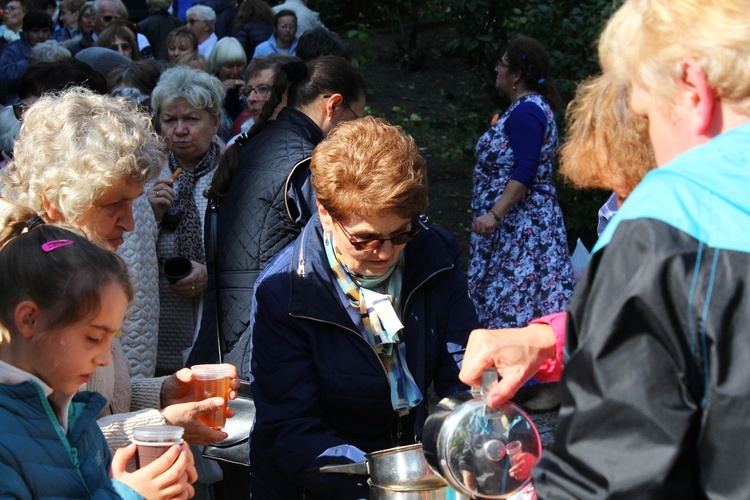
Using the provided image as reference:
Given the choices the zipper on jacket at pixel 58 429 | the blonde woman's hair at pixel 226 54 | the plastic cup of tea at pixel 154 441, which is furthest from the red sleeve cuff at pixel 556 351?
the blonde woman's hair at pixel 226 54

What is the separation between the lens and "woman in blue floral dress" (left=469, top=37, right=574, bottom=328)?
228 inches

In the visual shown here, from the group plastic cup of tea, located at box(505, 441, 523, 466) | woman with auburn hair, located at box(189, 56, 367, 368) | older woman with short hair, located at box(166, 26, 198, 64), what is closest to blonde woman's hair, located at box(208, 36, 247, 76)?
older woman with short hair, located at box(166, 26, 198, 64)

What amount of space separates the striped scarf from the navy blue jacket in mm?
30

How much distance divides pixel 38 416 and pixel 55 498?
187 mm

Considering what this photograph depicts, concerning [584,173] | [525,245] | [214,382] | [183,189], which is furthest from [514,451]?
[525,245]

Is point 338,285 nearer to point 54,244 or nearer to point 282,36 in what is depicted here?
point 54,244

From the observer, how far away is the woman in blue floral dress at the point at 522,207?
579cm

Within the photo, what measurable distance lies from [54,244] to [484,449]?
3.57 feet

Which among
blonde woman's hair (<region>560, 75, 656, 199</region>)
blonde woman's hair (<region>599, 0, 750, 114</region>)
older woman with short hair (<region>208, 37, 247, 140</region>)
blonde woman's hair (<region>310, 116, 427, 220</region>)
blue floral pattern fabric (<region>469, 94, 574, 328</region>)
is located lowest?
blue floral pattern fabric (<region>469, 94, 574, 328</region>)

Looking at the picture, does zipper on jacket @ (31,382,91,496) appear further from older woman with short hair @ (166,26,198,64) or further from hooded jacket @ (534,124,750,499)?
older woman with short hair @ (166,26,198,64)

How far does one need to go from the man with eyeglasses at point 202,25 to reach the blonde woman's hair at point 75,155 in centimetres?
675

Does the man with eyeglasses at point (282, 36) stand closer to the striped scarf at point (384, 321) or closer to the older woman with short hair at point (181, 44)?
the older woman with short hair at point (181, 44)

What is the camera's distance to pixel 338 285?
9.18 feet

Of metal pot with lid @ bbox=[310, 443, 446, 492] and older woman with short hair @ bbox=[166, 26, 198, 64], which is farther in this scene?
older woman with short hair @ bbox=[166, 26, 198, 64]
